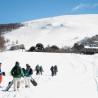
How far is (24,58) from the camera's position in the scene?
2489 inches

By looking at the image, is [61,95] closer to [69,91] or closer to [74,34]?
[69,91]

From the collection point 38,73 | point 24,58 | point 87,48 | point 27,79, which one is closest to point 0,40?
point 24,58

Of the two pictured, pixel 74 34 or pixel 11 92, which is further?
pixel 74 34

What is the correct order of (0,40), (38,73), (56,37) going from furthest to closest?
(56,37)
(0,40)
(38,73)

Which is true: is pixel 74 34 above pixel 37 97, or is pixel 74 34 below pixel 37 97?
above

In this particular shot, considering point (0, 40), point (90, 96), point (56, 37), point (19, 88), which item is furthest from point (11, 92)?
point (56, 37)

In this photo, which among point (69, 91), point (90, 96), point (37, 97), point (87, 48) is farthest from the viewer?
point (87, 48)

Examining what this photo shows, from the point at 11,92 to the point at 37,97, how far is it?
1795 millimetres

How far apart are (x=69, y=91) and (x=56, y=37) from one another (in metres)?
179

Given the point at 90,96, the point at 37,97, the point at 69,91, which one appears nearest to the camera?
the point at 37,97

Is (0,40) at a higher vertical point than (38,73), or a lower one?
higher

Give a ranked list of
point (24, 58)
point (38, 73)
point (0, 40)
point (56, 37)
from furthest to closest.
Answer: point (56, 37) → point (0, 40) → point (24, 58) → point (38, 73)

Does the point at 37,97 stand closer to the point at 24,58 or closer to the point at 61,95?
the point at 61,95

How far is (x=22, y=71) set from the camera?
16.9m
